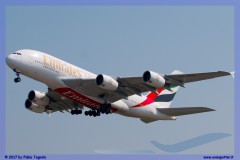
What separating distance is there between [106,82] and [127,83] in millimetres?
1638

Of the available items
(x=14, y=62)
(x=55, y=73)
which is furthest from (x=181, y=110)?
(x=14, y=62)

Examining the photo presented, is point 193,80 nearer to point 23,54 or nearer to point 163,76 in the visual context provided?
point 163,76

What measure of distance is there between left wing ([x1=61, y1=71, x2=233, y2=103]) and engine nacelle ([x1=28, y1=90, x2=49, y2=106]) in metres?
4.46

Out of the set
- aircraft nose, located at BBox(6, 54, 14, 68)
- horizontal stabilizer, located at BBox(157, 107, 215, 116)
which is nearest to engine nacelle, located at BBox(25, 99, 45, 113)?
aircraft nose, located at BBox(6, 54, 14, 68)

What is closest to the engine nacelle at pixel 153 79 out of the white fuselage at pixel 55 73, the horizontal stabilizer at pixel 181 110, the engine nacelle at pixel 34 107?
the white fuselage at pixel 55 73

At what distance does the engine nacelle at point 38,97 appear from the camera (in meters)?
43.4

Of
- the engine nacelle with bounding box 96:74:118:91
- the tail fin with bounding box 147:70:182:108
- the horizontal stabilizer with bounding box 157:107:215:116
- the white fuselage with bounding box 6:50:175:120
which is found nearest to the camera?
the white fuselage with bounding box 6:50:175:120

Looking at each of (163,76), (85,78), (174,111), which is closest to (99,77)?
(85,78)

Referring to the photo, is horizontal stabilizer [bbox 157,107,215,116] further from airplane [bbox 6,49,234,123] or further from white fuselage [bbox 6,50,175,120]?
white fuselage [bbox 6,50,175,120]

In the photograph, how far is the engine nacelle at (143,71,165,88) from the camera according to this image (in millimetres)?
37500

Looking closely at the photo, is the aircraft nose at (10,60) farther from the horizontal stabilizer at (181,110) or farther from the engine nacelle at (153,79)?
the horizontal stabilizer at (181,110)

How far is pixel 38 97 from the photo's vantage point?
4350 centimetres

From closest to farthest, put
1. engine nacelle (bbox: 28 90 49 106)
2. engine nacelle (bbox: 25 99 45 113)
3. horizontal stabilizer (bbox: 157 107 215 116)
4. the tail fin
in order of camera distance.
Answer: horizontal stabilizer (bbox: 157 107 215 116), engine nacelle (bbox: 28 90 49 106), engine nacelle (bbox: 25 99 45 113), the tail fin

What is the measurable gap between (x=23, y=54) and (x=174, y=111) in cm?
1194
